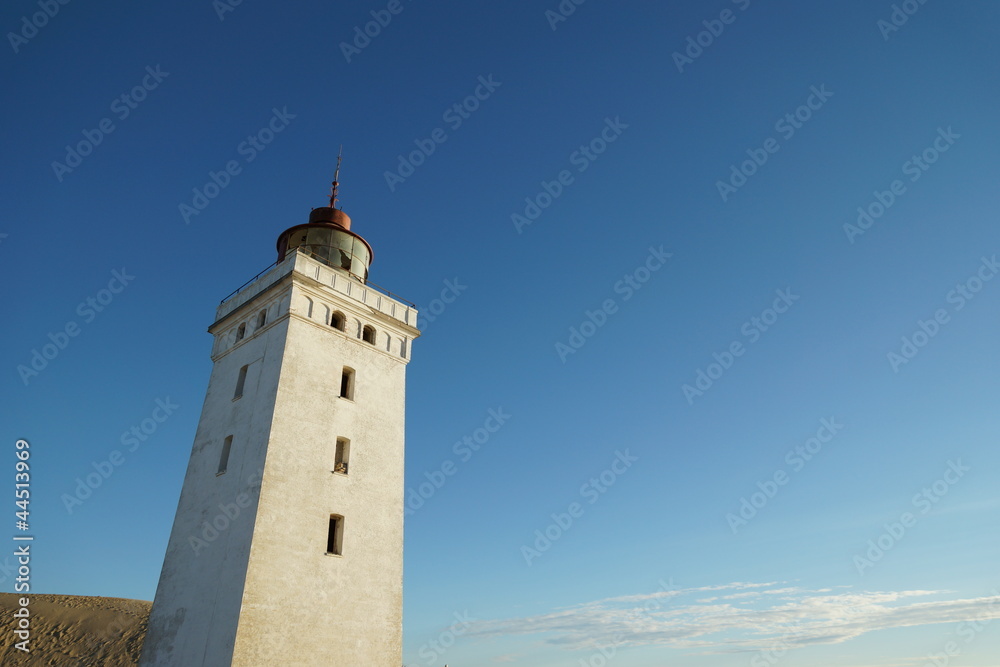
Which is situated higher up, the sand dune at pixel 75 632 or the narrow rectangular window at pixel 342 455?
the sand dune at pixel 75 632

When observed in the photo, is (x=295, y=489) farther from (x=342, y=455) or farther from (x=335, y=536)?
(x=342, y=455)

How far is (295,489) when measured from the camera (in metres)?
20.3

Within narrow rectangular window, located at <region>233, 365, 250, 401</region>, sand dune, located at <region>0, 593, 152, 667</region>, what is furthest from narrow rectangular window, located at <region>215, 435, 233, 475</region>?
sand dune, located at <region>0, 593, 152, 667</region>

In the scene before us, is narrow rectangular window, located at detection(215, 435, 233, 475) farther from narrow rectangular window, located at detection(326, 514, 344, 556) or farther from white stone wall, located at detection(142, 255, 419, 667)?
narrow rectangular window, located at detection(326, 514, 344, 556)

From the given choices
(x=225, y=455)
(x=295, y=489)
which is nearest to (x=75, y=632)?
(x=225, y=455)

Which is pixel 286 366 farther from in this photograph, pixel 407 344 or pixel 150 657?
pixel 150 657

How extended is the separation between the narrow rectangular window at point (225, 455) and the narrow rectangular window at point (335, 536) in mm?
4320

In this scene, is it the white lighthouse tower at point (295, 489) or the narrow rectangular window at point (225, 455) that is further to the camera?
the narrow rectangular window at point (225, 455)

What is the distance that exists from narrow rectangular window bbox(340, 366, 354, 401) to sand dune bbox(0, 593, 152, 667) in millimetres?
48874

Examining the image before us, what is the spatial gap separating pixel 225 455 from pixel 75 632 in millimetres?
52435

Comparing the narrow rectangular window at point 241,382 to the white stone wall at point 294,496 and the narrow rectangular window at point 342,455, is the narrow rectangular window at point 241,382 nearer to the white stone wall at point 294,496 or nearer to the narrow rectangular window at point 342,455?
the white stone wall at point 294,496

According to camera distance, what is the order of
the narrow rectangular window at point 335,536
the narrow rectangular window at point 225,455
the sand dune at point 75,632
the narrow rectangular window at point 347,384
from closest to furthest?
the narrow rectangular window at point 335,536
the narrow rectangular window at point 225,455
the narrow rectangular window at point 347,384
the sand dune at point 75,632

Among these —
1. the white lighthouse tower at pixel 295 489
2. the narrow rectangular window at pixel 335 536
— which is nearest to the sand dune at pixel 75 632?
the white lighthouse tower at pixel 295 489

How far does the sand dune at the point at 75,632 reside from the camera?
53562 millimetres
